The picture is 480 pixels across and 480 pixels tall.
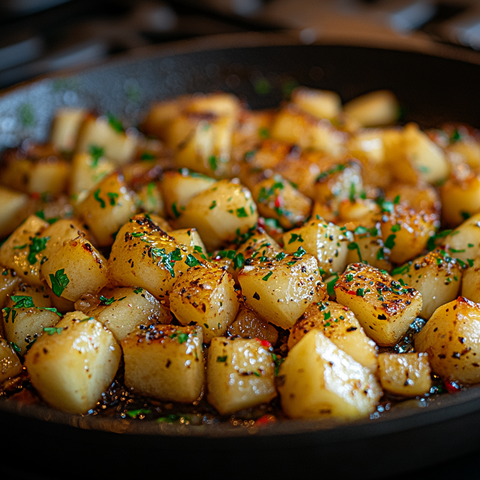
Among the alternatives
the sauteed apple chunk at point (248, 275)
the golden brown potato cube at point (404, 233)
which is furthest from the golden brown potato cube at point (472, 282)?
the golden brown potato cube at point (404, 233)

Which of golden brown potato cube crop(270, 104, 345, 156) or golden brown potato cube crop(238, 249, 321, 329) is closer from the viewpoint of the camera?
golden brown potato cube crop(238, 249, 321, 329)

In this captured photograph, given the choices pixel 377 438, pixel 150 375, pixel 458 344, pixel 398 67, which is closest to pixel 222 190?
pixel 150 375

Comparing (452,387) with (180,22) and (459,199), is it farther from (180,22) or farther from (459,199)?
(180,22)

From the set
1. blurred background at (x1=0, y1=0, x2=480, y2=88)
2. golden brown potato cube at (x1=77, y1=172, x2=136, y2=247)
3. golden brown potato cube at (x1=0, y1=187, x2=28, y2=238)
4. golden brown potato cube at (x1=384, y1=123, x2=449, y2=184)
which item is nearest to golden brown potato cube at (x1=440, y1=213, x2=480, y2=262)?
golden brown potato cube at (x1=384, y1=123, x2=449, y2=184)

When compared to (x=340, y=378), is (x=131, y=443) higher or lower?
higher

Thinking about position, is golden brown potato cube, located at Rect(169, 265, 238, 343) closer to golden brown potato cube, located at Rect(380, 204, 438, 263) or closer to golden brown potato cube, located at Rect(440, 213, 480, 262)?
golden brown potato cube, located at Rect(380, 204, 438, 263)

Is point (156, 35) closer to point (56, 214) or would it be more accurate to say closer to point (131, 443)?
point (56, 214)

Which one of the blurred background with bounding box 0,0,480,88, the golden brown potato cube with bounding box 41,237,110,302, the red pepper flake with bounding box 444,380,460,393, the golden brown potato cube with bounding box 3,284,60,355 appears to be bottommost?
the red pepper flake with bounding box 444,380,460,393
